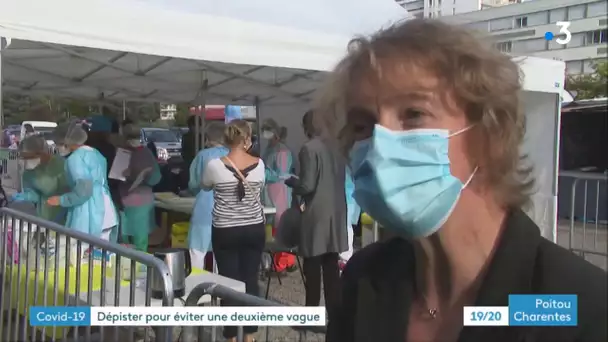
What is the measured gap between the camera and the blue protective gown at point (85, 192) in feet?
14.7

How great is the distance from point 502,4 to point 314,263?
10.7ft

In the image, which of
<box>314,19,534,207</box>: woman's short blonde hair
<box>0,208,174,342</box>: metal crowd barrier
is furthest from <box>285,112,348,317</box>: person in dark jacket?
<box>314,19,534,207</box>: woman's short blonde hair

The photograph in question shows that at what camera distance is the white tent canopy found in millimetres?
3852

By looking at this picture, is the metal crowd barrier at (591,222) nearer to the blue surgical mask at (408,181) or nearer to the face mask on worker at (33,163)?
the blue surgical mask at (408,181)

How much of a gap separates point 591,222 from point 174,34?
3.06 m

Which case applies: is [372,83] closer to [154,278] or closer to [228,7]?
[154,278]

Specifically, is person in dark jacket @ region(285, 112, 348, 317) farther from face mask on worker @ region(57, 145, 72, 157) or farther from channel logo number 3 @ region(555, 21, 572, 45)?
channel logo number 3 @ region(555, 21, 572, 45)

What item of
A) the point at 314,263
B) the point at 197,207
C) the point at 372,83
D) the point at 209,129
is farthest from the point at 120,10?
the point at 372,83

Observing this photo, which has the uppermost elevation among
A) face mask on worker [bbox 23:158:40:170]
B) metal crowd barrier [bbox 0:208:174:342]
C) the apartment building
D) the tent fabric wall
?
the tent fabric wall

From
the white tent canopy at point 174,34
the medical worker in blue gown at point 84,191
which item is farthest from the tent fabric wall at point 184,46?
the medical worker in blue gown at point 84,191

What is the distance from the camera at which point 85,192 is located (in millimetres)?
4465

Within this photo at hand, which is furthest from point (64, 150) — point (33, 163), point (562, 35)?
point (562, 35)

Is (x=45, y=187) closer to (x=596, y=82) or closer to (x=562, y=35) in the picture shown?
(x=562, y=35)

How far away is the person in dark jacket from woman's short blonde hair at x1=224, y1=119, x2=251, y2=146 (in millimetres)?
494
